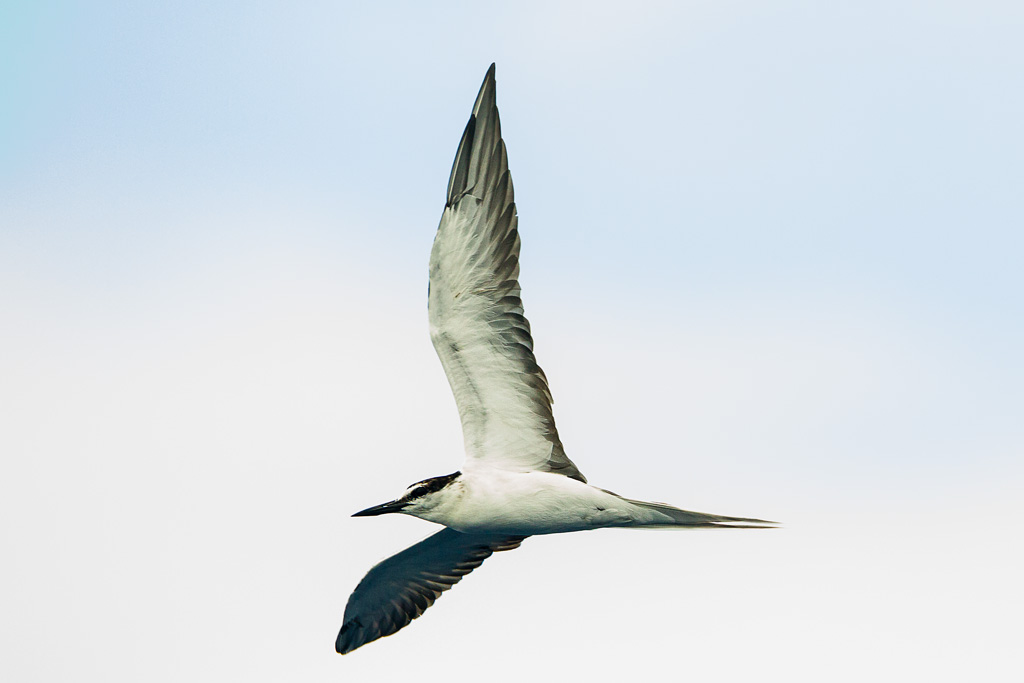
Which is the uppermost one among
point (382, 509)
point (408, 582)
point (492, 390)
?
point (492, 390)

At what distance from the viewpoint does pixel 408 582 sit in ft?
51.7

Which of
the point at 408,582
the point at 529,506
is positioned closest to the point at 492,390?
the point at 529,506

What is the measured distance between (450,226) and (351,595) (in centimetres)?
561

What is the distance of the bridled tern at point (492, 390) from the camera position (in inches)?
516

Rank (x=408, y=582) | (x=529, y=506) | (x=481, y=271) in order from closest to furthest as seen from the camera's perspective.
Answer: (x=481, y=271)
(x=529, y=506)
(x=408, y=582)

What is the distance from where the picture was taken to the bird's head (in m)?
13.5

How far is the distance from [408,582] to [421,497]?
273cm

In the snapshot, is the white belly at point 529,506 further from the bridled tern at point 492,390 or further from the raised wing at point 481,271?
the raised wing at point 481,271

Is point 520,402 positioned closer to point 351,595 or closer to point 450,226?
point 450,226

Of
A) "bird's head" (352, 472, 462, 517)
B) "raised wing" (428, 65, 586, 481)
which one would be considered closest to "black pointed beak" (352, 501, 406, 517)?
"bird's head" (352, 472, 462, 517)

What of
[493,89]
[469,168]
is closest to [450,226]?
[469,168]

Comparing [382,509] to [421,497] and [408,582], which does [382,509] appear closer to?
[421,497]

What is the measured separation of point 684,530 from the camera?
44.9 feet

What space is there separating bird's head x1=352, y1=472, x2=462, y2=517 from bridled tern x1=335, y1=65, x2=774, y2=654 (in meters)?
0.01
